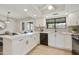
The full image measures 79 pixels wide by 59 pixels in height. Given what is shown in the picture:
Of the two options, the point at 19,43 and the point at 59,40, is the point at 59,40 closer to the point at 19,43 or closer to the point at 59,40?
the point at 59,40

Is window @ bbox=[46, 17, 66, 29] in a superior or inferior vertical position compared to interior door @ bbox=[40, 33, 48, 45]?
superior

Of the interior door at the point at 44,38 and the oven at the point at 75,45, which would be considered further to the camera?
the interior door at the point at 44,38

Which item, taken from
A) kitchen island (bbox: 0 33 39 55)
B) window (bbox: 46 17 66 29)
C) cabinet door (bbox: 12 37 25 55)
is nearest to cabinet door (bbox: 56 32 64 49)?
window (bbox: 46 17 66 29)

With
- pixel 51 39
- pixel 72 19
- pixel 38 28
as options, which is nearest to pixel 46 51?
pixel 51 39

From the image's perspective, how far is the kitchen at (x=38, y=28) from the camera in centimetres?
156

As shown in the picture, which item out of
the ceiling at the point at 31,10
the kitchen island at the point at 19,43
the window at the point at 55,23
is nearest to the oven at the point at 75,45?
the window at the point at 55,23

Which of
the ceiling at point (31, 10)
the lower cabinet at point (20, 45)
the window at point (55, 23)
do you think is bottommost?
the lower cabinet at point (20, 45)

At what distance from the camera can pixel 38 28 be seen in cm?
167

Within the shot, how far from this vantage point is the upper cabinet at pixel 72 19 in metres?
1.56

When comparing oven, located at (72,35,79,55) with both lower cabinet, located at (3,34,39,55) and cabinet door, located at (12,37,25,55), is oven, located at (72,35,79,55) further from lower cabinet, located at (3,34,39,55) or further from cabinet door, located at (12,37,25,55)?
cabinet door, located at (12,37,25,55)

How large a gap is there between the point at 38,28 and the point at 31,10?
32cm

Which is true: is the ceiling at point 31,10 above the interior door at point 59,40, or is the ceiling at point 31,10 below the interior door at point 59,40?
above

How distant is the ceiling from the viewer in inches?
61.6

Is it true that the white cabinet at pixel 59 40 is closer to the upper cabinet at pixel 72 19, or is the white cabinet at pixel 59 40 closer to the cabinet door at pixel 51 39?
the cabinet door at pixel 51 39
